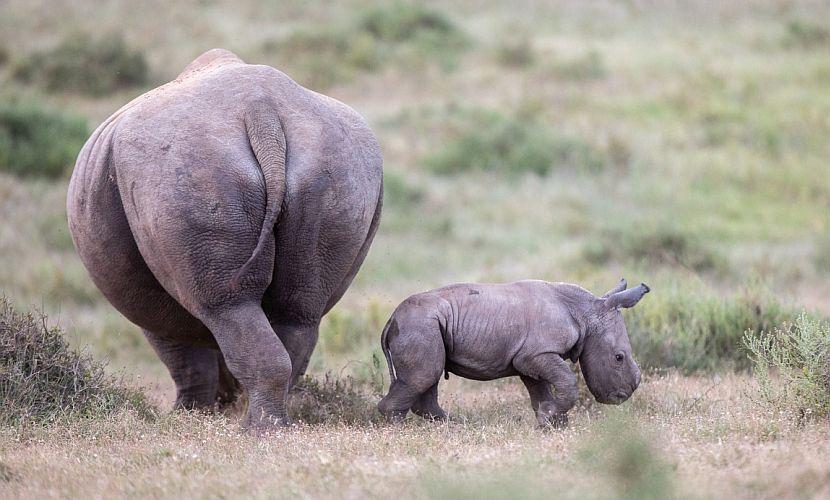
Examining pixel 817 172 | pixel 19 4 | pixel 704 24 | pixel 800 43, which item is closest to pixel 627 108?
pixel 817 172

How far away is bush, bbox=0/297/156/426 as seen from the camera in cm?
682

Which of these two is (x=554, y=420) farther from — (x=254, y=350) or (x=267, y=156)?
(x=267, y=156)

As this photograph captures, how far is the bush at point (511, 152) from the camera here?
66.8ft

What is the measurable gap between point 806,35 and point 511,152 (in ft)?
38.4

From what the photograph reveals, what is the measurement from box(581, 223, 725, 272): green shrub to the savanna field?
0.05 meters

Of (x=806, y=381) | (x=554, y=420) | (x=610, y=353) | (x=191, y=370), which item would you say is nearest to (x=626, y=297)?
(x=610, y=353)

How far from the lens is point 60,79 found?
23391 mm

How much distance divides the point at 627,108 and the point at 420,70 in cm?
516

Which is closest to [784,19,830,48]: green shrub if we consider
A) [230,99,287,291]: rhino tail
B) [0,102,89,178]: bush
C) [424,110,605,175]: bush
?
[424,110,605,175]: bush

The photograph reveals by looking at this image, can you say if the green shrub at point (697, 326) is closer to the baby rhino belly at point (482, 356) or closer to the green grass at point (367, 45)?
the baby rhino belly at point (482, 356)

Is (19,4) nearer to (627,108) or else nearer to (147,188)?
(627,108)

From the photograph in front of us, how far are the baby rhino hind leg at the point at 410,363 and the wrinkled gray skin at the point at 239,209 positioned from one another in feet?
1.72

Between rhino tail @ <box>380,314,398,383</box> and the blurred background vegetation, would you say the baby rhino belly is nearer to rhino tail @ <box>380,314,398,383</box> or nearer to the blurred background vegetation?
rhino tail @ <box>380,314,398,383</box>

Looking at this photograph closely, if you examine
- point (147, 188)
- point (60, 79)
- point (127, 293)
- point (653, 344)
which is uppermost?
point (147, 188)
